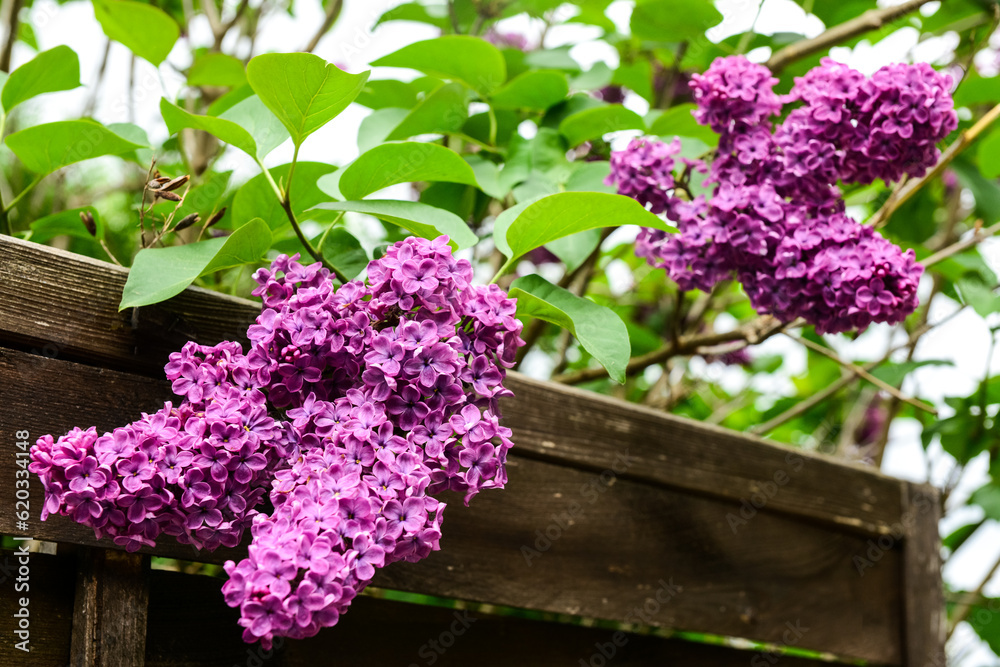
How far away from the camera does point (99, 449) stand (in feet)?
1.98

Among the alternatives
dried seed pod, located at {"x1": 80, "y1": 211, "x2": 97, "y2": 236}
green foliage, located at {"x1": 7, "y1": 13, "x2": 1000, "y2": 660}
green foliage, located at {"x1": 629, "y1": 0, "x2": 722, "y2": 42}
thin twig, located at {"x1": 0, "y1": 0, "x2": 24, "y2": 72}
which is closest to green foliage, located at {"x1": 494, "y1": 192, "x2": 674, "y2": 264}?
green foliage, located at {"x1": 7, "y1": 13, "x2": 1000, "y2": 660}

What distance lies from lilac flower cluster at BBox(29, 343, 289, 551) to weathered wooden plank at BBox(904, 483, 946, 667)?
1.21m

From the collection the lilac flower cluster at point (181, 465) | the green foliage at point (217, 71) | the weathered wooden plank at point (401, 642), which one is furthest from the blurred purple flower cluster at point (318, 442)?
the green foliage at point (217, 71)

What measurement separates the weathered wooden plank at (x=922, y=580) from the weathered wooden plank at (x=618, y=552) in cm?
2

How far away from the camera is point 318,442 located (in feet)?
2.10

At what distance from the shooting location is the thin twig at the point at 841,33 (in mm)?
1230

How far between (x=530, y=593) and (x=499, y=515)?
0.11 meters

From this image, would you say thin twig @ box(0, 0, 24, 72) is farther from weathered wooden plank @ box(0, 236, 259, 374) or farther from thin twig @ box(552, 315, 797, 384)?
thin twig @ box(552, 315, 797, 384)

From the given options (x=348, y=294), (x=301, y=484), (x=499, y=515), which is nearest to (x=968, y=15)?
(x=499, y=515)

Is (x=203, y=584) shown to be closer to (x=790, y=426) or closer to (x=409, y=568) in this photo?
(x=409, y=568)

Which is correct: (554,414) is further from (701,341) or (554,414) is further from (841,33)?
(841,33)

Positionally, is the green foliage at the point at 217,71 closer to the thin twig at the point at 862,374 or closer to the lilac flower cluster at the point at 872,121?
the lilac flower cluster at the point at 872,121

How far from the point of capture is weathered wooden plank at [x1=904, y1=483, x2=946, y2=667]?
1.40m

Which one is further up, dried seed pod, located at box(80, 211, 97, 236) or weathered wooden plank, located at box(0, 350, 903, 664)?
dried seed pod, located at box(80, 211, 97, 236)
